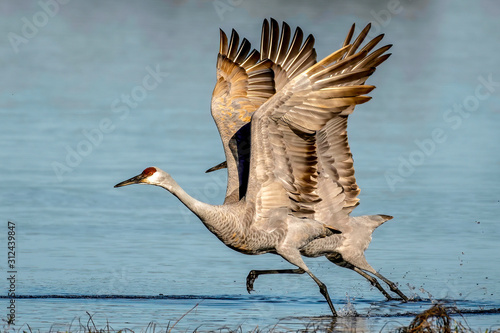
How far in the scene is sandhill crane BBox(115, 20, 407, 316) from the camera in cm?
876

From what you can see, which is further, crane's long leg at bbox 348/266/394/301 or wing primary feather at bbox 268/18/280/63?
wing primary feather at bbox 268/18/280/63

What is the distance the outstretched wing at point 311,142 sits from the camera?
8.69 metres

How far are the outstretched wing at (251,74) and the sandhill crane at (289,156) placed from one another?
0.04 ft

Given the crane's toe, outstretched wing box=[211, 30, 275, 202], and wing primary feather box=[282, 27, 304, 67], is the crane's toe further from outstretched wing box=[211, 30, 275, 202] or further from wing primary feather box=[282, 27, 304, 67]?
wing primary feather box=[282, 27, 304, 67]

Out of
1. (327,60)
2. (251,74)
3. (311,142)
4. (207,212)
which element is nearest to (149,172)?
(207,212)

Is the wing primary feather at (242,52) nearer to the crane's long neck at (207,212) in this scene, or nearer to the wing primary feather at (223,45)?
the wing primary feather at (223,45)

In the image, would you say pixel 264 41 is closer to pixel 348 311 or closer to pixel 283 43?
pixel 283 43

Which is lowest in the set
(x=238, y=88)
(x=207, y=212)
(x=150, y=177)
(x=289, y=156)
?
(x=207, y=212)

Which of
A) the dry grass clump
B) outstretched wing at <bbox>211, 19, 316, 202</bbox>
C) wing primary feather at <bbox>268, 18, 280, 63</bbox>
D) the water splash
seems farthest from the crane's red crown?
the dry grass clump

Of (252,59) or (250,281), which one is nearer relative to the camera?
(250,281)

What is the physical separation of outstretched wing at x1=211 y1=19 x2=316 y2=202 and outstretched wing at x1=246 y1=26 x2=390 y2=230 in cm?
95

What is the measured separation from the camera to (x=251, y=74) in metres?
11.3

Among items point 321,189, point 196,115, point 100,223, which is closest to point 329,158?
point 321,189

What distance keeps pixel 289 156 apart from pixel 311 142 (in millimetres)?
255
